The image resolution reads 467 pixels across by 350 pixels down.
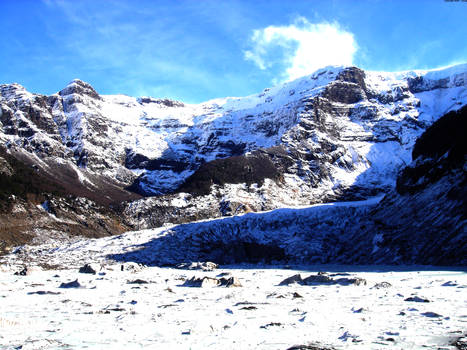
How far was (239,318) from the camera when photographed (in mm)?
12070

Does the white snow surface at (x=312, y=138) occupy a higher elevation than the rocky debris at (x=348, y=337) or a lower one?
higher

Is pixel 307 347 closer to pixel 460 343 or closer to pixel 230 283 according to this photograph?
pixel 460 343

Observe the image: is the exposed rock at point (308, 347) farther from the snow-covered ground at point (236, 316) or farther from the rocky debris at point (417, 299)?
the rocky debris at point (417, 299)

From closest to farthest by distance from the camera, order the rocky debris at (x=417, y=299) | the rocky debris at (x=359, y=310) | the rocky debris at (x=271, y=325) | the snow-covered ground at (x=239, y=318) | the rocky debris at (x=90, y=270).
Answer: the snow-covered ground at (x=239, y=318), the rocky debris at (x=271, y=325), the rocky debris at (x=359, y=310), the rocky debris at (x=417, y=299), the rocky debris at (x=90, y=270)

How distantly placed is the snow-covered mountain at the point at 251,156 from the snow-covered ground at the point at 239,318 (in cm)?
6902

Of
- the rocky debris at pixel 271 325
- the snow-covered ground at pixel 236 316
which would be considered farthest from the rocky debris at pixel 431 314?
the rocky debris at pixel 271 325

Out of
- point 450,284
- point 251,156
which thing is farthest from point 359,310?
point 251,156

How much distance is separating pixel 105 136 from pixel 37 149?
46.8 m

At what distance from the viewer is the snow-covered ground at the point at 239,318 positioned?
9.22m

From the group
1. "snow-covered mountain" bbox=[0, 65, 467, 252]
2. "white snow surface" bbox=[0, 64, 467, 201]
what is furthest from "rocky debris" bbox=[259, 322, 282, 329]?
"white snow surface" bbox=[0, 64, 467, 201]

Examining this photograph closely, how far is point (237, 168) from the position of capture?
400 ft

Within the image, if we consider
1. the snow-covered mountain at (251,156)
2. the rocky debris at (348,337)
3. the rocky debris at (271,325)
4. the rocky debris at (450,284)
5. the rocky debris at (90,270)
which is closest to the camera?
the rocky debris at (348,337)

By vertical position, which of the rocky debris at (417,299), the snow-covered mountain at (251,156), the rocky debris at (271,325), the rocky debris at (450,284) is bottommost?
the rocky debris at (271,325)

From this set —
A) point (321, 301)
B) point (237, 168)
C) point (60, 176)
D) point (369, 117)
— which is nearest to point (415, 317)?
point (321, 301)
